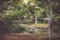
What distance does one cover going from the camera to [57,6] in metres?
8.38

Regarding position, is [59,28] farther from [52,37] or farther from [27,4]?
[27,4]

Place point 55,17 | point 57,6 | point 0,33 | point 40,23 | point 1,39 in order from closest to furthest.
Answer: point 57,6, point 55,17, point 1,39, point 0,33, point 40,23

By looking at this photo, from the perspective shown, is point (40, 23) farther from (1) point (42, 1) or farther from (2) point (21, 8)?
(1) point (42, 1)

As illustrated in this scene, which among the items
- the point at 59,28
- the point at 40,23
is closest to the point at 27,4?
the point at 59,28

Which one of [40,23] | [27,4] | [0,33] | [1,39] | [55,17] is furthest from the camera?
[40,23]

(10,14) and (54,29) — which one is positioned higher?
(10,14)

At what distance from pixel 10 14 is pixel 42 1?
3.67 meters

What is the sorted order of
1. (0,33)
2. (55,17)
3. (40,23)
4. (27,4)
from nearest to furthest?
(55,17)
(27,4)
(0,33)
(40,23)

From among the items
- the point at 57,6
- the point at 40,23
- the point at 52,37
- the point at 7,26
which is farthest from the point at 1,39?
the point at 40,23

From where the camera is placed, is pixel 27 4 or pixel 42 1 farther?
pixel 27 4

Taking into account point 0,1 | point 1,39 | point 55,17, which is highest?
point 0,1

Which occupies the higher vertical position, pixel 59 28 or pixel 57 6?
pixel 57 6

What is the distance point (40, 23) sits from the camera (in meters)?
18.0

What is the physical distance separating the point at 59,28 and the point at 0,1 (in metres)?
2.76
